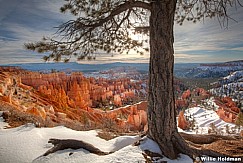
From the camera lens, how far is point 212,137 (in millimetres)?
4598

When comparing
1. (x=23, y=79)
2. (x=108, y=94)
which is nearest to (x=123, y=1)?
(x=23, y=79)

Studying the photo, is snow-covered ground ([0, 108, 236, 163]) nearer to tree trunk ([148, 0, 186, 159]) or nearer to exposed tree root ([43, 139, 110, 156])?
exposed tree root ([43, 139, 110, 156])

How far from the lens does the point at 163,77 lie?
10.1 feet

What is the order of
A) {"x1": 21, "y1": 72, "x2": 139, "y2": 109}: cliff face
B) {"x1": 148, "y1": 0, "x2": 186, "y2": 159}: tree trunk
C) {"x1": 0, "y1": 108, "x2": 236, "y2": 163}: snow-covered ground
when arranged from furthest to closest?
{"x1": 21, "y1": 72, "x2": 139, "y2": 109}: cliff face
{"x1": 148, "y1": 0, "x2": 186, "y2": 159}: tree trunk
{"x1": 0, "y1": 108, "x2": 236, "y2": 163}: snow-covered ground

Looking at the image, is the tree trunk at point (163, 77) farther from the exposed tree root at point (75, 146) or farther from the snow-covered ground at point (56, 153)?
the exposed tree root at point (75, 146)

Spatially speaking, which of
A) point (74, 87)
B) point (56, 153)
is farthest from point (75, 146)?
point (74, 87)

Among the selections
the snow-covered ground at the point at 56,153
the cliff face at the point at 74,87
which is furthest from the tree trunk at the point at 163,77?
the cliff face at the point at 74,87

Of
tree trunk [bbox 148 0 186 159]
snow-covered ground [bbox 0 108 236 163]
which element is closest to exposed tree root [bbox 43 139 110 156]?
snow-covered ground [bbox 0 108 236 163]

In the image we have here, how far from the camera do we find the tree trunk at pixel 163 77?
3076 mm

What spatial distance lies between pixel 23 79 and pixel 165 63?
45.9 m

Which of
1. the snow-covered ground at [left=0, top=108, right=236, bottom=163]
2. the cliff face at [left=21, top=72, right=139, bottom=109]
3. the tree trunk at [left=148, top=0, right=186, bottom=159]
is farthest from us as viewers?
the cliff face at [left=21, top=72, right=139, bottom=109]

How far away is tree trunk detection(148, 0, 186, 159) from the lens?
3.08 meters

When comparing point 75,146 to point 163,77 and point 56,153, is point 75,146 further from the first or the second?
point 163,77

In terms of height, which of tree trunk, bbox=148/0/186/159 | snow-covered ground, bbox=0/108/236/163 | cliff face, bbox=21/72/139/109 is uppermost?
tree trunk, bbox=148/0/186/159
